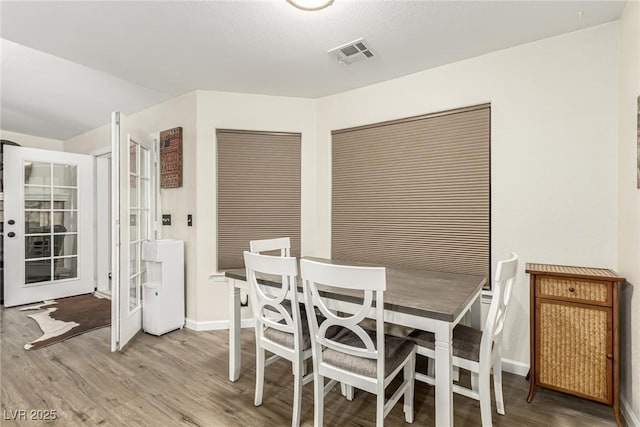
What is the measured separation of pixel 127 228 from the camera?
281cm

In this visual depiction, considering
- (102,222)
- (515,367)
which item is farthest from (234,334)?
(102,222)

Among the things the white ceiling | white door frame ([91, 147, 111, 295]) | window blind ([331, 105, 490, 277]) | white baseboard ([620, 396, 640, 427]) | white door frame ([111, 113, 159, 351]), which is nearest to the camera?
white baseboard ([620, 396, 640, 427])

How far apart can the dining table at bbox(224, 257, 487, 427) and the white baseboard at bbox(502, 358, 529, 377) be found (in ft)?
1.40

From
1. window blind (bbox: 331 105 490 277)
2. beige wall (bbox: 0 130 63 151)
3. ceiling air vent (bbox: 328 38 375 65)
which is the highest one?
ceiling air vent (bbox: 328 38 375 65)

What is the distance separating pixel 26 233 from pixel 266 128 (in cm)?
356

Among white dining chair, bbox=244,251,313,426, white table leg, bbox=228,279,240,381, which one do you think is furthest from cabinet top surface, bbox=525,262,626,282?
white table leg, bbox=228,279,240,381

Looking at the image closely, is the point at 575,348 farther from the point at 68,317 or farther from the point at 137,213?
the point at 68,317

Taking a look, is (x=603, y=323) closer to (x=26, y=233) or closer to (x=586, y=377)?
(x=586, y=377)

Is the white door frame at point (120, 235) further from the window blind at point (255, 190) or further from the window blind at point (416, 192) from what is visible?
the window blind at point (416, 192)

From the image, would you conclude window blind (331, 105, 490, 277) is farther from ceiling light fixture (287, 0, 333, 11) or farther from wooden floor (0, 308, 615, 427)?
ceiling light fixture (287, 0, 333, 11)

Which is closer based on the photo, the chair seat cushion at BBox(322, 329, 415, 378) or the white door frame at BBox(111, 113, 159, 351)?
the chair seat cushion at BBox(322, 329, 415, 378)

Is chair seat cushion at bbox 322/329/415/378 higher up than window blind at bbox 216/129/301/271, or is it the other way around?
window blind at bbox 216/129/301/271

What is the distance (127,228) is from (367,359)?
2.40 metres

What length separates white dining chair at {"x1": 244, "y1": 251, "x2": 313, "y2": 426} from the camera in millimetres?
1746
